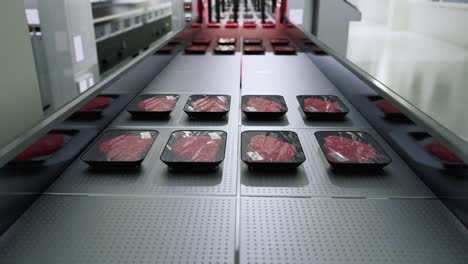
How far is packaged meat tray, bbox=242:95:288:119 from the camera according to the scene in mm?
2016

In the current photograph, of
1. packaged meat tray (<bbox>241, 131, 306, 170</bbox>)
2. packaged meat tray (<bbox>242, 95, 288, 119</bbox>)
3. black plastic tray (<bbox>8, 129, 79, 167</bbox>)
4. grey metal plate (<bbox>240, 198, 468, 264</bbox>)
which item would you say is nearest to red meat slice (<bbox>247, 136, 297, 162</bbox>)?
packaged meat tray (<bbox>241, 131, 306, 170</bbox>)

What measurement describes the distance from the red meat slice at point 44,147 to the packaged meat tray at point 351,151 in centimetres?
105

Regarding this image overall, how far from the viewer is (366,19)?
727 inches

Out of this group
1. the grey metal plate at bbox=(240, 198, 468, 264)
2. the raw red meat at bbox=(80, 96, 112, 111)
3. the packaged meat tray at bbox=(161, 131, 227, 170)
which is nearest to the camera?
the grey metal plate at bbox=(240, 198, 468, 264)

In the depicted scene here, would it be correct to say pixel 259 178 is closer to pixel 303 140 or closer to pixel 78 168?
pixel 303 140

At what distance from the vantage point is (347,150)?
157 centimetres

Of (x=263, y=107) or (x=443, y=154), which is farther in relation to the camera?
(x=263, y=107)

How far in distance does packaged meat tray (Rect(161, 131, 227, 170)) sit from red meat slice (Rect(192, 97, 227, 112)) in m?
0.34

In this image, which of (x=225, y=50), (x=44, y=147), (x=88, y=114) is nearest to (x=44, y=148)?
(x=44, y=147)

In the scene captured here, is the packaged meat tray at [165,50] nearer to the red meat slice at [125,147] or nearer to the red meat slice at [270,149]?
the red meat slice at [125,147]

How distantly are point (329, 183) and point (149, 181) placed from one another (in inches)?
26.7

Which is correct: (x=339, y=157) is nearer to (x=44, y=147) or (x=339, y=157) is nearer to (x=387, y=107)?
(x=387, y=107)

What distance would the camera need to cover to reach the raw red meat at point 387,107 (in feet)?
5.43

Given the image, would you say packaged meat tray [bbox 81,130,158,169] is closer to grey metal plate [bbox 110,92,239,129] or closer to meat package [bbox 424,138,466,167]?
grey metal plate [bbox 110,92,239,129]
